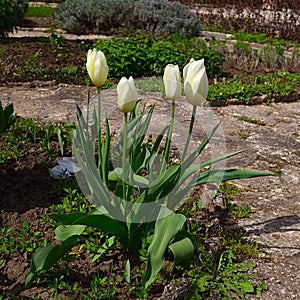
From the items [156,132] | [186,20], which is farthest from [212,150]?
[186,20]

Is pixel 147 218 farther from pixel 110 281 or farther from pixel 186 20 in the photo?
pixel 186 20

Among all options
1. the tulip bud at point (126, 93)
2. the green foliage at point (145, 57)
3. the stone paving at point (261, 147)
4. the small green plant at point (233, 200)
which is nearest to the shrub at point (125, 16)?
the green foliage at point (145, 57)

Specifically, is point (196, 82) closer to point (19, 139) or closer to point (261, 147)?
point (19, 139)

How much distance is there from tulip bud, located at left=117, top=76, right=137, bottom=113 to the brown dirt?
34.8 inches

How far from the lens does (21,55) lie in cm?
712

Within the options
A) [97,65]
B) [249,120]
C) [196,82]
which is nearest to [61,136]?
[97,65]

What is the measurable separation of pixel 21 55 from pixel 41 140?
360cm

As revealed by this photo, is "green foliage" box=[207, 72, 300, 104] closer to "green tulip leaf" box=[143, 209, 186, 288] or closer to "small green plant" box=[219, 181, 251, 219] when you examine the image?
"small green plant" box=[219, 181, 251, 219]

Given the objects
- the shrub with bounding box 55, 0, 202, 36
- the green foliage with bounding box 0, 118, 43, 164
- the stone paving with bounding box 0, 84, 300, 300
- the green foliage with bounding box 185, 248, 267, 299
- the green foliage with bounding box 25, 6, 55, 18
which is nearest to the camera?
the green foliage with bounding box 185, 248, 267, 299

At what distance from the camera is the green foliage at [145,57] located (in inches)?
258

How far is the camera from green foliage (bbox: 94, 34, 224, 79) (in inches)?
258

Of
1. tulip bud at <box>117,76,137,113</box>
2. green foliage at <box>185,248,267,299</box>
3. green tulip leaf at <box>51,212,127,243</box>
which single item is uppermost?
tulip bud at <box>117,76,137,113</box>

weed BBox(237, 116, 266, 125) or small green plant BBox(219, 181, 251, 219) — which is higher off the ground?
weed BBox(237, 116, 266, 125)

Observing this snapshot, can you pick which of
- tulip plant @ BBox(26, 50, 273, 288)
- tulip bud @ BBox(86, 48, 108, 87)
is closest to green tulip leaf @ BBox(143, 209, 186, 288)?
tulip plant @ BBox(26, 50, 273, 288)
